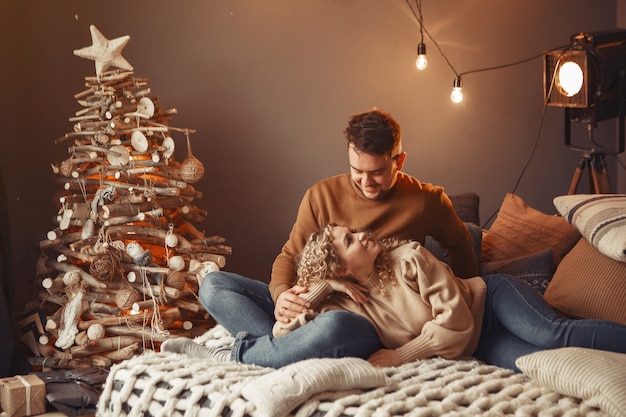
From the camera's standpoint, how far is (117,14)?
3.91 metres

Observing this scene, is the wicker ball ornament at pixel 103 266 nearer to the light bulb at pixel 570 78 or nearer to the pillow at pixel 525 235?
the pillow at pixel 525 235

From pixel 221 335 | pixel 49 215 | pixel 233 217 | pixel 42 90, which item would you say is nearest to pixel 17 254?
pixel 49 215

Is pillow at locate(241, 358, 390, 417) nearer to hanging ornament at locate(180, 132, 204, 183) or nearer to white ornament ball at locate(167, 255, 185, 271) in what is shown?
white ornament ball at locate(167, 255, 185, 271)

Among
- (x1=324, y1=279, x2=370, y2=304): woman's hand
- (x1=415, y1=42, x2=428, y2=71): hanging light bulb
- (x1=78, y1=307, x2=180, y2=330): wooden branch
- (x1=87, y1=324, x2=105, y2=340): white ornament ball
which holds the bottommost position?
(x1=87, y1=324, x2=105, y2=340): white ornament ball

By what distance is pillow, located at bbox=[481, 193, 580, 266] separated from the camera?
314cm

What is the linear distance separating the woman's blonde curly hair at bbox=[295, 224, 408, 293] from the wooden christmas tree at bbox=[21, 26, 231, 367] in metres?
0.90

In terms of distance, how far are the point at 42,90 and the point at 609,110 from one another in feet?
8.13

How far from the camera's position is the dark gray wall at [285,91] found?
3846 mm

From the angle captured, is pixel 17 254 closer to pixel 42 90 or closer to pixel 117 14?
pixel 42 90

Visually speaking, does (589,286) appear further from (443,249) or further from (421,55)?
(421,55)

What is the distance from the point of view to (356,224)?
2.91 m

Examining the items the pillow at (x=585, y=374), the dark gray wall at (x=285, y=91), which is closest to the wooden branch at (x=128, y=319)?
the dark gray wall at (x=285, y=91)

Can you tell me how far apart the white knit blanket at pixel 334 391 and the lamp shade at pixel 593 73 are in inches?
58.0

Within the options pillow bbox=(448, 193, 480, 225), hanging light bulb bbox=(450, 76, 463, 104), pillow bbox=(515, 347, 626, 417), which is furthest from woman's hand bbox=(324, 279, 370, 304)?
hanging light bulb bbox=(450, 76, 463, 104)
